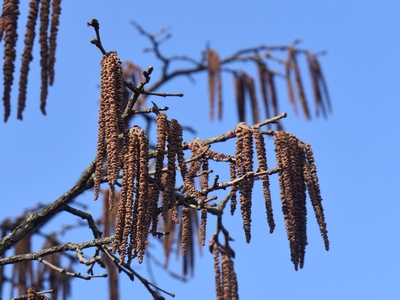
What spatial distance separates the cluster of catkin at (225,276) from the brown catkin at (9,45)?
4.92ft

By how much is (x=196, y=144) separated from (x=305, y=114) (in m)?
3.97

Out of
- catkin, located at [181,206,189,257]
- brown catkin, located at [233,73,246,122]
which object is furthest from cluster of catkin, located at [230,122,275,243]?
brown catkin, located at [233,73,246,122]

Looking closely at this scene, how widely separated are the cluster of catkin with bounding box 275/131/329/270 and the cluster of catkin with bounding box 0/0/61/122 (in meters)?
1.14

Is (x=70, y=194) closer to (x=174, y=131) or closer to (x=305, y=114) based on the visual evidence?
(x=174, y=131)

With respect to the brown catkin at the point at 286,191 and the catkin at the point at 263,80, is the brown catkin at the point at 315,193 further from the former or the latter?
the catkin at the point at 263,80

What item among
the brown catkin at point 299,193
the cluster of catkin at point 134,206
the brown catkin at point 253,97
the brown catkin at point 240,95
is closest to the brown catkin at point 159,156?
the cluster of catkin at point 134,206

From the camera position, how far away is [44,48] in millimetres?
3613

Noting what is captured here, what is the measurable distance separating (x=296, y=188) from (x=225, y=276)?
3.15 feet

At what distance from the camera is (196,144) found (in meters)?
3.70

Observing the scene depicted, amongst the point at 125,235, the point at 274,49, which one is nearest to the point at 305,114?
the point at 274,49

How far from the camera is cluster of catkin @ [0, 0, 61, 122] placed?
342cm

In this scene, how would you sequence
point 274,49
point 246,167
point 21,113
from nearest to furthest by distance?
point 246,167, point 21,113, point 274,49

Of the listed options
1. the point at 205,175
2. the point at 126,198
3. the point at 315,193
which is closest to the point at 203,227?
the point at 205,175

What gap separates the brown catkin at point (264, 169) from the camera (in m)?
3.27
